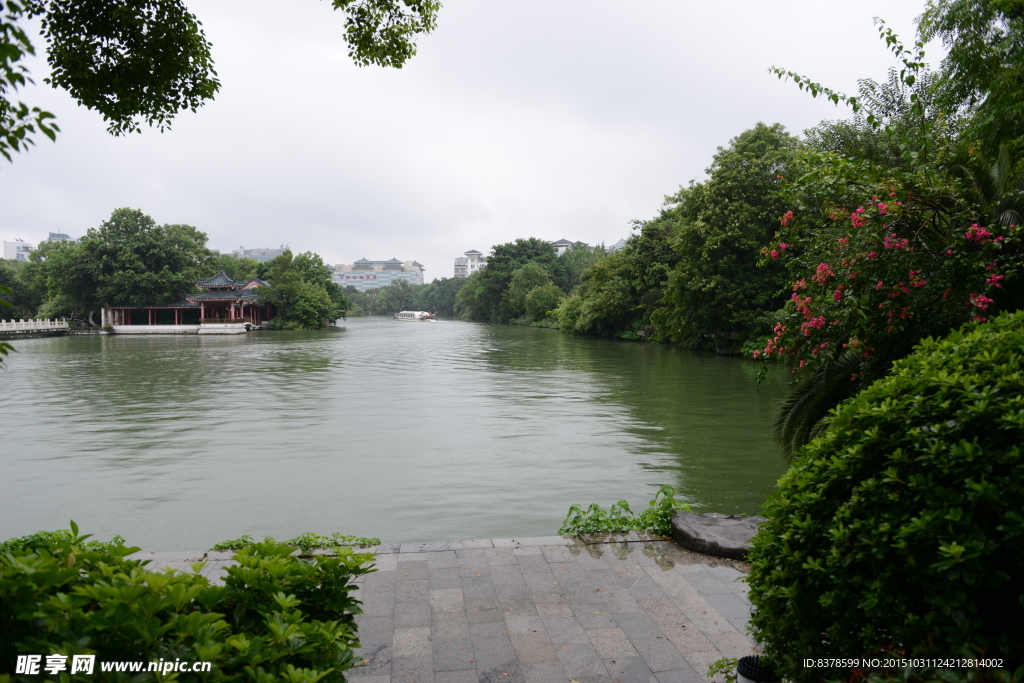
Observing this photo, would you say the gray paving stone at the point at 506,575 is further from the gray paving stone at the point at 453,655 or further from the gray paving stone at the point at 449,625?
the gray paving stone at the point at 453,655

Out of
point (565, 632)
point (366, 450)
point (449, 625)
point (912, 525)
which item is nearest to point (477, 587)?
point (449, 625)

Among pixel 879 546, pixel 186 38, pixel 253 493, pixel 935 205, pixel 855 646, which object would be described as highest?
pixel 186 38

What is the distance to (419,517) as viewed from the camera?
20.7ft

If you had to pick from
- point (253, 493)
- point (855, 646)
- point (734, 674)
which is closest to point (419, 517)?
point (253, 493)

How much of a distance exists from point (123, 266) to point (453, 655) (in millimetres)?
49363

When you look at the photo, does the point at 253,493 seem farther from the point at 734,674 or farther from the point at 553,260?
the point at 553,260

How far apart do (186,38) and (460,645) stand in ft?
15.3

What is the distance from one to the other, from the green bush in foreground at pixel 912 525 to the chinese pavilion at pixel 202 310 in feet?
158

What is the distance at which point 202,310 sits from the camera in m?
46.7

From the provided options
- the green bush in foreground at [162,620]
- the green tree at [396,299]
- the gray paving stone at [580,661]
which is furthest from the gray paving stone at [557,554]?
the green tree at [396,299]

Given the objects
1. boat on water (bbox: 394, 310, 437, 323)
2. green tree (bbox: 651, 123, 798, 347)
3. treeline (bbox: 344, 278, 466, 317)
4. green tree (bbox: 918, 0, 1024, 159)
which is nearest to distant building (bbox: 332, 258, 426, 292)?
treeline (bbox: 344, 278, 466, 317)

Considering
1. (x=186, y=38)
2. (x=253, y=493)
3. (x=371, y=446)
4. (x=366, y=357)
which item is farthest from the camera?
(x=366, y=357)

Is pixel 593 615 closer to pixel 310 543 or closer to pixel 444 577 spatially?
pixel 444 577

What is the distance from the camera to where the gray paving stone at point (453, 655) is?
286 centimetres
